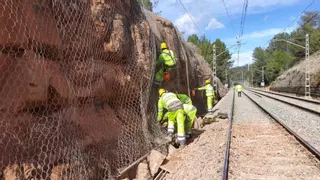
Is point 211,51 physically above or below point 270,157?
above

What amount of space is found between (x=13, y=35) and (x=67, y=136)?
1.62 metres

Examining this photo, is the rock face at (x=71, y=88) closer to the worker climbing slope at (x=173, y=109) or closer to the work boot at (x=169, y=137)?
the worker climbing slope at (x=173, y=109)

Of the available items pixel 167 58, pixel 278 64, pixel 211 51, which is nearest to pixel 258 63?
pixel 278 64

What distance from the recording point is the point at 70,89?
4.74 meters

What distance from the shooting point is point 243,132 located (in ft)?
34.6

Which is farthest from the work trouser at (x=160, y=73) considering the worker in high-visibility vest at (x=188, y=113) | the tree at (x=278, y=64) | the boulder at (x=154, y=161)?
the tree at (x=278, y=64)

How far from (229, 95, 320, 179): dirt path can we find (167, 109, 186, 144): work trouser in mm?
1380

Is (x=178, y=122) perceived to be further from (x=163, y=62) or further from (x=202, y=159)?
(x=163, y=62)

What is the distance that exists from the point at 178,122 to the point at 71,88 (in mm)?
4204

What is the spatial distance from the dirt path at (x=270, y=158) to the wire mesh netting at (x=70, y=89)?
221 centimetres

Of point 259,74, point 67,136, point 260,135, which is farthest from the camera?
point 259,74

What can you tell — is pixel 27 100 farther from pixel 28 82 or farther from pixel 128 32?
pixel 128 32

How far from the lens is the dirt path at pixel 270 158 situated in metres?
5.64

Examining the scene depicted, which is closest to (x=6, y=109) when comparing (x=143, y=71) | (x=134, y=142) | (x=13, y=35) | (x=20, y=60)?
(x=20, y=60)
